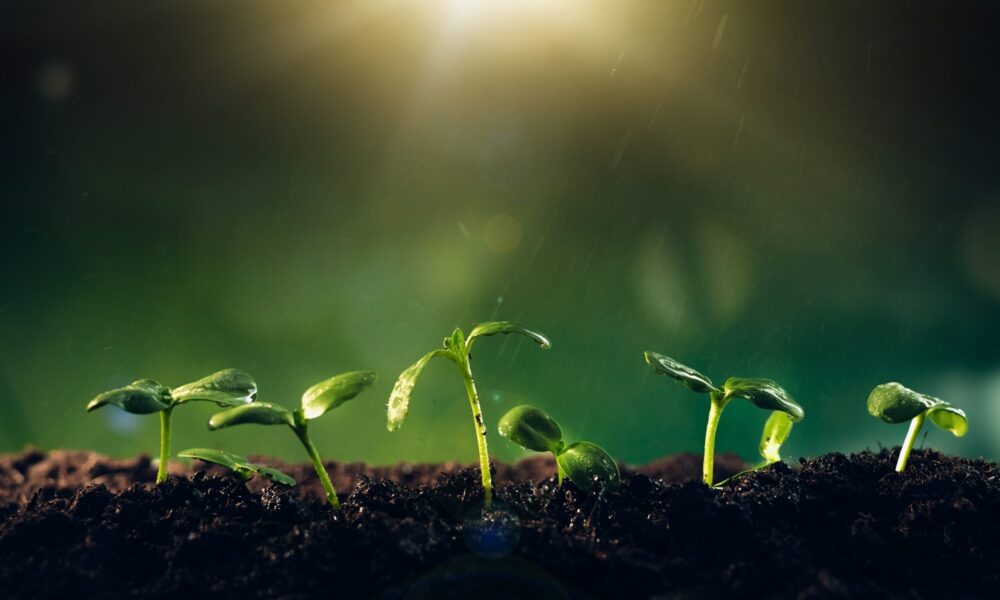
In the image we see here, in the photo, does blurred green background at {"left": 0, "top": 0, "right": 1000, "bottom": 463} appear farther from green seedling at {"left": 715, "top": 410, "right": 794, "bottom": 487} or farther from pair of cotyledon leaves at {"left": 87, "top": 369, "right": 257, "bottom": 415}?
pair of cotyledon leaves at {"left": 87, "top": 369, "right": 257, "bottom": 415}

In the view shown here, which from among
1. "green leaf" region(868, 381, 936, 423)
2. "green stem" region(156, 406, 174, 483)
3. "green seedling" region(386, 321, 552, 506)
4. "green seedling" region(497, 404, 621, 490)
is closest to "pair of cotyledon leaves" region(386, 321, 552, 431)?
"green seedling" region(386, 321, 552, 506)

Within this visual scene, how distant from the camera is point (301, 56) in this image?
1.45 m

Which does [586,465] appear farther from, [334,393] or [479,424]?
[334,393]

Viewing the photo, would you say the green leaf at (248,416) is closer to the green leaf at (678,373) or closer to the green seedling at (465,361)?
the green seedling at (465,361)

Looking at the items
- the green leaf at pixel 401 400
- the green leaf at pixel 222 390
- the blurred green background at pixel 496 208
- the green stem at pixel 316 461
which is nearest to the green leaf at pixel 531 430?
the green leaf at pixel 401 400

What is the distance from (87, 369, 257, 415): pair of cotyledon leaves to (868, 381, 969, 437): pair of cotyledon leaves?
0.84 metres

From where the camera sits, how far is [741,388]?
0.97 m

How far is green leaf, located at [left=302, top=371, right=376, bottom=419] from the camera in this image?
849 millimetres

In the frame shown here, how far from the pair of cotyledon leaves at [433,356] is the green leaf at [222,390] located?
0.64ft

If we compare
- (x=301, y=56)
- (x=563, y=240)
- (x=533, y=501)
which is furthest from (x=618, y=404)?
(x=301, y=56)

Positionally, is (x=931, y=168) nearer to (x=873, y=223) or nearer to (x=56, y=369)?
(x=873, y=223)

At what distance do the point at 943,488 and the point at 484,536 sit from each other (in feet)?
1.99

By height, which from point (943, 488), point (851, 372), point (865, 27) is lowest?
point (943, 488)

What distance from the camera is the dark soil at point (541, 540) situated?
0.76 meters
